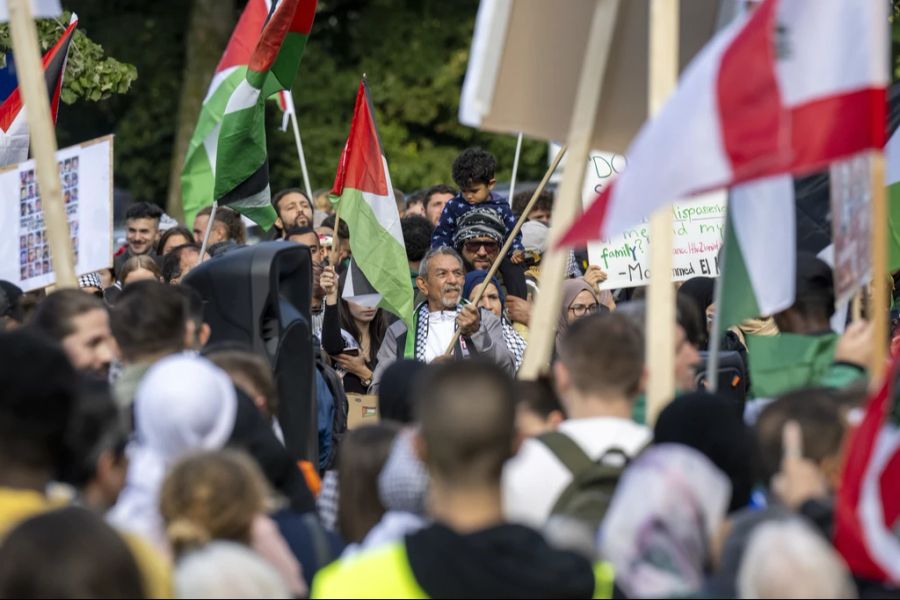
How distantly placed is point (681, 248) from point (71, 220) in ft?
13.7

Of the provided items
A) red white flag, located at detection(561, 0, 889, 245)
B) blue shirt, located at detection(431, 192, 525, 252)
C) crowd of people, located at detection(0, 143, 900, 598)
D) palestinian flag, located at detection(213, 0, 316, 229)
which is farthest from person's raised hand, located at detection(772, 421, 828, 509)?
blue shirt, located at detection(431, 192, 525, 252)

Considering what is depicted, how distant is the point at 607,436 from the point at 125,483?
1233 mm

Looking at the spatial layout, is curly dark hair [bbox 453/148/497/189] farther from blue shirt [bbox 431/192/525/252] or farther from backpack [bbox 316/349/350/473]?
backpack [bbox 316/349/350/473]

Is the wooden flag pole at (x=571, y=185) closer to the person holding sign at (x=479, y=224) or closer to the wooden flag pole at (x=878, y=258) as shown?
the wooden flag pole at (x=878, y=258)

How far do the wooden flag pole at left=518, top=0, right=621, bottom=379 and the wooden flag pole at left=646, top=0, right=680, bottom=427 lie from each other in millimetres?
304

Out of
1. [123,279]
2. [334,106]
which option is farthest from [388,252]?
[334,106]

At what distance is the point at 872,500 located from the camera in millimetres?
4469

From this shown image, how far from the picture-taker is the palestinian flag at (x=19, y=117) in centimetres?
1056

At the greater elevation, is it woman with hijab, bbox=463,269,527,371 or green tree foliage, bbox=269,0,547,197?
green tree foliage, bbox=269,0,547,197

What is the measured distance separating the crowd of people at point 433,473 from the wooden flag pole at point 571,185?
0.45 feet

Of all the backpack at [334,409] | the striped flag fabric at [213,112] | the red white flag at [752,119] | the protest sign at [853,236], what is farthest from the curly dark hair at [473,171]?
the red white flag at [752,119]

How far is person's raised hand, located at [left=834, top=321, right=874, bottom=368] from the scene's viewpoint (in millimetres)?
5973

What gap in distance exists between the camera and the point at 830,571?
163 inches

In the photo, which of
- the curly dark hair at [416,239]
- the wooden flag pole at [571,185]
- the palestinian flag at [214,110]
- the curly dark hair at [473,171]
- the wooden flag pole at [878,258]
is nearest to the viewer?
the wooden flag pole at [878,258]
